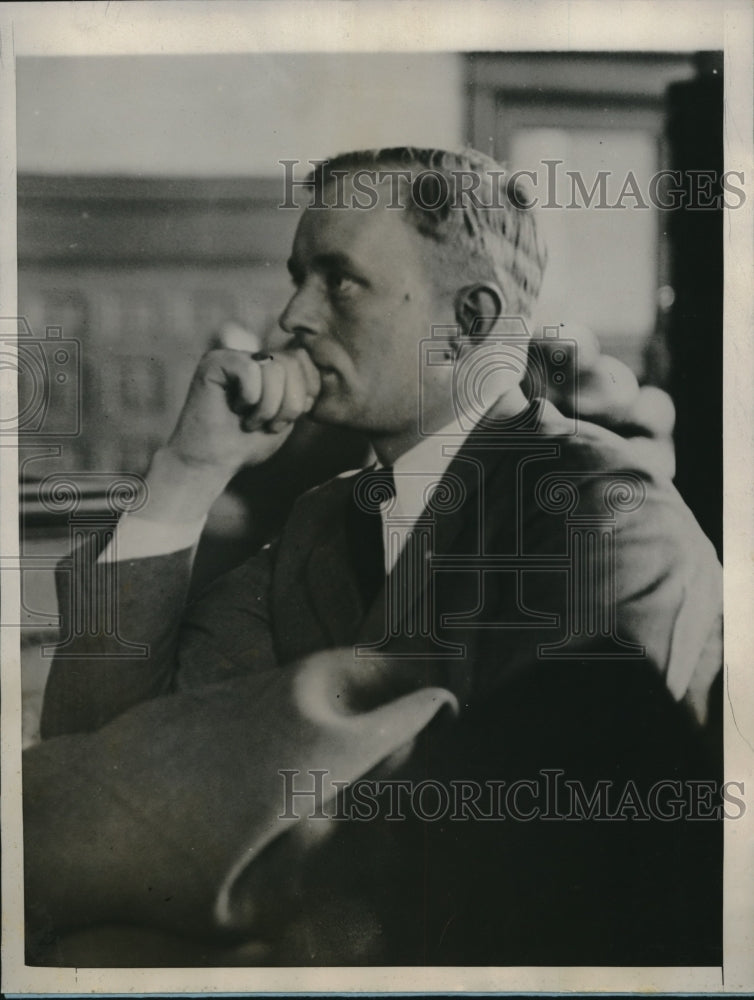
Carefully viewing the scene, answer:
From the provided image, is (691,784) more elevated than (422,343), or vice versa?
(422,343)

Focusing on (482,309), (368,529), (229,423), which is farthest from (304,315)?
(368,529)

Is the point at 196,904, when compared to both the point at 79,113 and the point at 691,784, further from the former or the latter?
the point at 79,113

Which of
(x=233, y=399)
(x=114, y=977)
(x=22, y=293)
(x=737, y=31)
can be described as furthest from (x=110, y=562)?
(x=737, y=31)

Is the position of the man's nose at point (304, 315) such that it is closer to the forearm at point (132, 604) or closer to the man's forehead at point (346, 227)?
the man's forehead at point (346, 227)

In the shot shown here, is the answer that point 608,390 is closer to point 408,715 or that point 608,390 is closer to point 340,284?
point 340,284

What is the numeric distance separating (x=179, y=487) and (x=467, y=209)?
97 cm

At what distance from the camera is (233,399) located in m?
2.23

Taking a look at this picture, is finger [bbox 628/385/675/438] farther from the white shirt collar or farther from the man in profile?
the white shirt collar

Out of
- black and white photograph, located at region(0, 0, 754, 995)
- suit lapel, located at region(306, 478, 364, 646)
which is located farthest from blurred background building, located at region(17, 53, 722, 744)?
suit lapel, located at region(306, 478, 364, 646)

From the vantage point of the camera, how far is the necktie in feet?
7.29

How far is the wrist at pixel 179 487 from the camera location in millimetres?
2234

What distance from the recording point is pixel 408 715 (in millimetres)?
2213

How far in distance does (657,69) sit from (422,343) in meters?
0.89

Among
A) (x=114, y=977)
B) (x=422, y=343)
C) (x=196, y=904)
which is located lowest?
(x=114, y=977)
